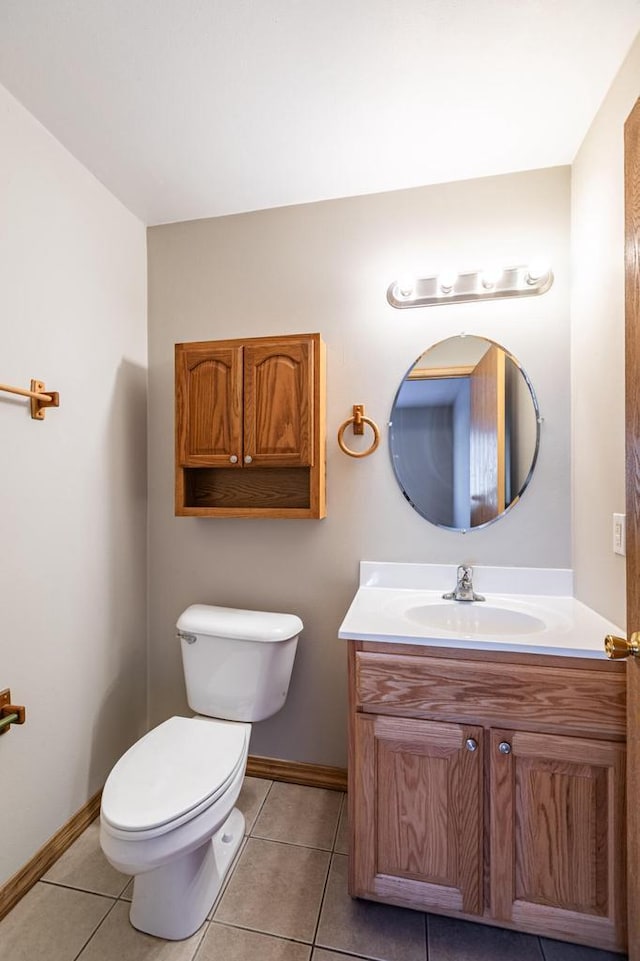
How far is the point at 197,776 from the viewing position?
1.23 m

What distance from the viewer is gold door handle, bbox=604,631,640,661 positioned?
35.0 inches

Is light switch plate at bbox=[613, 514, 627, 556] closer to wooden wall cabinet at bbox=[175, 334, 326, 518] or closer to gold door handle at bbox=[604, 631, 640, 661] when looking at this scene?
gold door handle at bbox=[604, 631, 640, 661]

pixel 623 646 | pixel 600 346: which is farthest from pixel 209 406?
pixel 623 646

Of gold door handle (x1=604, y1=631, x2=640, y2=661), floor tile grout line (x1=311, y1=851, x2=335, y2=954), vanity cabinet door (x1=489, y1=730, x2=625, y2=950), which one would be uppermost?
gold door handle (x1=604, y1=631, x2=640, y2=661)

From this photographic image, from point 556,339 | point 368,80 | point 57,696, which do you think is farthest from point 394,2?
point 57,696

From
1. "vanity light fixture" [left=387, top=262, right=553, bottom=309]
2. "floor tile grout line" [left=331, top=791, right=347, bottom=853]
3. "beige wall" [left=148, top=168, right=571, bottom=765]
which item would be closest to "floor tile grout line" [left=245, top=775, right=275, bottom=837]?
"beige wall" [left=148, top=168, right=571, bottom=765]

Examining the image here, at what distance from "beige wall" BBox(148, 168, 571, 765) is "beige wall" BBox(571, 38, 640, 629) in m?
0.08

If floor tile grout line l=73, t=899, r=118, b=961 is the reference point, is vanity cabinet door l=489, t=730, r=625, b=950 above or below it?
above

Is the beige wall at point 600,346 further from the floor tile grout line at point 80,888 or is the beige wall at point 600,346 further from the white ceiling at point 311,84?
the floor tile grout line at point 80,888

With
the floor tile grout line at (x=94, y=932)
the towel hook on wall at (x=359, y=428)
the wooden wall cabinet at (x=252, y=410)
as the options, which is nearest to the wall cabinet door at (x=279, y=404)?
the wooden wall cabinet at (x=252, y=410)

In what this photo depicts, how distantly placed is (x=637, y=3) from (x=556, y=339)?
2.73 ft

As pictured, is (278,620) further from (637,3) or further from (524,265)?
(637,3)

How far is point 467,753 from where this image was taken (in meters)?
1.18

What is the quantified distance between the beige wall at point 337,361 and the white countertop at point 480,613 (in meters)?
0.06
